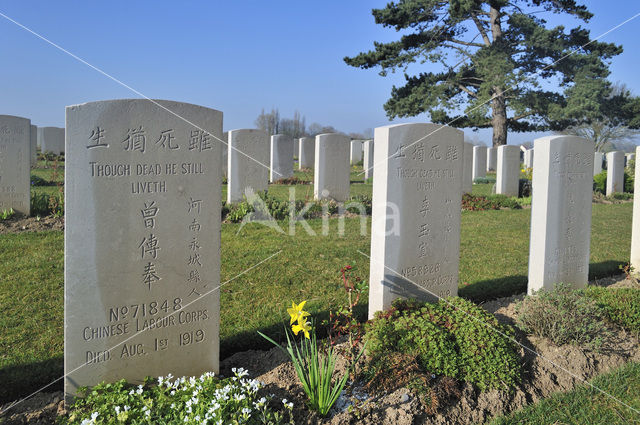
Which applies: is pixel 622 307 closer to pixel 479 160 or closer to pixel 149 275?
pixel 149 275

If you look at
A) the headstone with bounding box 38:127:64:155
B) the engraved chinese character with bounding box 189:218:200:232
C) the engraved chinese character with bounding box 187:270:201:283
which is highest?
the headstone with bounding box 38:127:64:155

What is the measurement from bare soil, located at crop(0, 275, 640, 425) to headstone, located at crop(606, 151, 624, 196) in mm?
15306

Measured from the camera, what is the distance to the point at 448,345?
371 centimetres

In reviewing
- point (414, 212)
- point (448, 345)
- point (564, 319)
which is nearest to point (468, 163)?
point (414, 212)

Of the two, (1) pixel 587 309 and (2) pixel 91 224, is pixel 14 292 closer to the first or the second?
(2) pixel 91 224

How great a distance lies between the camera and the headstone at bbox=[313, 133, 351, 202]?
12.0 metres

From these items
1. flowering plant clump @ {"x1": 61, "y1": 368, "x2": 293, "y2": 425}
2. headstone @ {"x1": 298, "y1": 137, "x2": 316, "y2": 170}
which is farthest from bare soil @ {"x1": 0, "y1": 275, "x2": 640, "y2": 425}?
headstone @ {"x1": 298, "y1": 137, "x2": 316, "y2": 170}

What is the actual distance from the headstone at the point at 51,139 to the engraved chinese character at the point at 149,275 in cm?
2072

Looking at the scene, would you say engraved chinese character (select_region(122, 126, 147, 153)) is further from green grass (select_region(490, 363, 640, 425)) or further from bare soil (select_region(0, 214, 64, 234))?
bare soil (select_region(0, 214, 64, 234))

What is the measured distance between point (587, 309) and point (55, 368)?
15.1ft

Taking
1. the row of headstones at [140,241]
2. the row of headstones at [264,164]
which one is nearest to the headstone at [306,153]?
the row of headstones at [264,164]

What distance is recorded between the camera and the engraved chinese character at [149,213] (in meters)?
3.26

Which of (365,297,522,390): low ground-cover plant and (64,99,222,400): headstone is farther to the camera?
(365,297,522,390): low ground-cover plant

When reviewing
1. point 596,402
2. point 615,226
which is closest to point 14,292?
point 596,402
